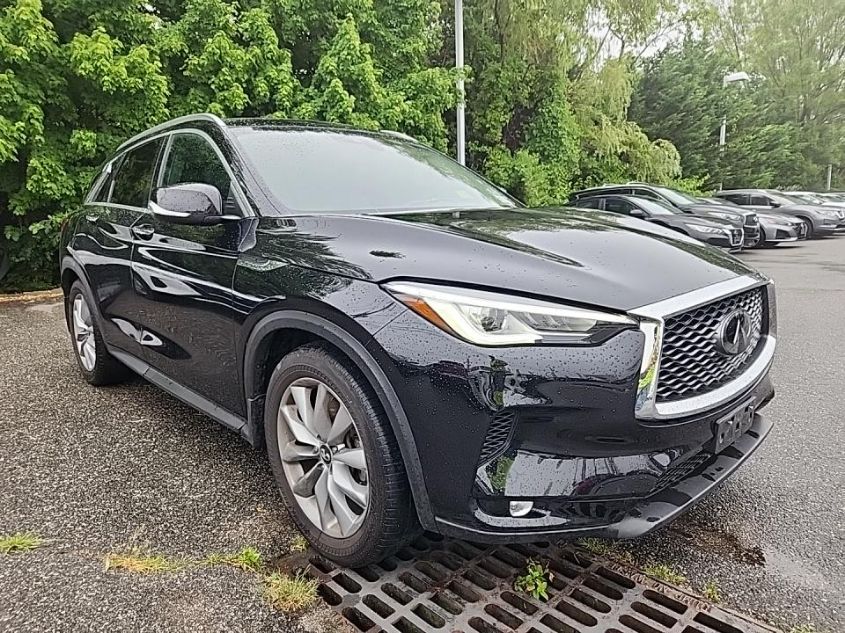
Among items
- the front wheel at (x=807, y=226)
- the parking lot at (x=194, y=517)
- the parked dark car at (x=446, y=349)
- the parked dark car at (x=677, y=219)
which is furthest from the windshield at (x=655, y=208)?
the parked dark car at (x=446, y=349)

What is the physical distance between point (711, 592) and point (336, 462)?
1.31 m

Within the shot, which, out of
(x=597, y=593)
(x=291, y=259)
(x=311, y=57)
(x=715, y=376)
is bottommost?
(x=597, y=593)

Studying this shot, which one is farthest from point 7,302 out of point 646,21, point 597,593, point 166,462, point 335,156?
point 646,21

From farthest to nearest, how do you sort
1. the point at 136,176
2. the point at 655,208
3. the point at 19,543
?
the point at 655,208 < the point at 136,176 < the point at 19,543

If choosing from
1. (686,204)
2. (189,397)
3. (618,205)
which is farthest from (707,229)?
(189,397)

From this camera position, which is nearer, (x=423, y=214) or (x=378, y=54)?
(x=423, y=214)

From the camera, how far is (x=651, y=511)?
72.7 inches

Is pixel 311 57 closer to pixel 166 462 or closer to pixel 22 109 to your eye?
pixel 22 109

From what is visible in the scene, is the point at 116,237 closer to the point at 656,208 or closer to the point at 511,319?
the point at 511,319

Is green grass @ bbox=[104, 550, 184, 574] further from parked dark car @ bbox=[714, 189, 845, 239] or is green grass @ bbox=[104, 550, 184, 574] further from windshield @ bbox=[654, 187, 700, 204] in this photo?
parked dark car @ bbox=[714, 189, 845, 239]

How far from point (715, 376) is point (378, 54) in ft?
31.7

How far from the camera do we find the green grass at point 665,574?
209cm

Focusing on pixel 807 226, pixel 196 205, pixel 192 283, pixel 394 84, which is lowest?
pixel 807 226

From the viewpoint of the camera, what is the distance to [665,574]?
211 centimetres
